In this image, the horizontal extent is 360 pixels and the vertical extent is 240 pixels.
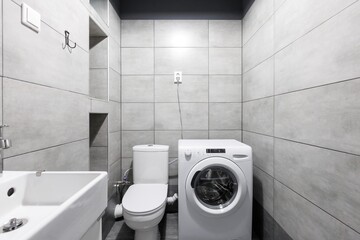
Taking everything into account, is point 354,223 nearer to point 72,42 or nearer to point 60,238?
point 60,238

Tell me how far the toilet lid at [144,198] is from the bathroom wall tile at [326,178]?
0.98 meters

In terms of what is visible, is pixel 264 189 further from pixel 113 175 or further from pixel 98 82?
pixel 98 82

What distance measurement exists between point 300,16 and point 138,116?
1711 mm

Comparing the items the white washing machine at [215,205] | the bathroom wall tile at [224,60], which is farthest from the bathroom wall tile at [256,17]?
the white washing machine at [215,205]

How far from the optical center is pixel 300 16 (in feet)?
3.75

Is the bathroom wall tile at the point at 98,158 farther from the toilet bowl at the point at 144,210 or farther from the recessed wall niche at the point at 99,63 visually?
the recessed wall niche at the point at 99,63

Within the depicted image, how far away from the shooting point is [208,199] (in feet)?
5.16

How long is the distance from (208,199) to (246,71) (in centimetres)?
140

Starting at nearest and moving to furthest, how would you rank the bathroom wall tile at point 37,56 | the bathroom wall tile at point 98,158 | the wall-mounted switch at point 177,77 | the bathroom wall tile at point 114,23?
the bathroom wall tile at point 37,56 < the bathroom wall tile at point 98,158 < the bathroom wall tile at point 114,23 < the wall-mounted switch at point 177,77

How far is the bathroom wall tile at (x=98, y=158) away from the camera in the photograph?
1.75 meters

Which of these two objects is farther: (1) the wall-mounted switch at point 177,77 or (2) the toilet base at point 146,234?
(1) the wall-mounted switch at point 177,77

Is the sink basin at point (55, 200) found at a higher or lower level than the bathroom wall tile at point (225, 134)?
lower

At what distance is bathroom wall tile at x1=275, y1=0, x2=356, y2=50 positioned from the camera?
91 centimetres

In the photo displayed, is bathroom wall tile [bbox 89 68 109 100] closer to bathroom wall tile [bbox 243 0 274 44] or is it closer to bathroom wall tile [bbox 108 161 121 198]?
bathroom wall tile [bbox 108 161 121 198]
